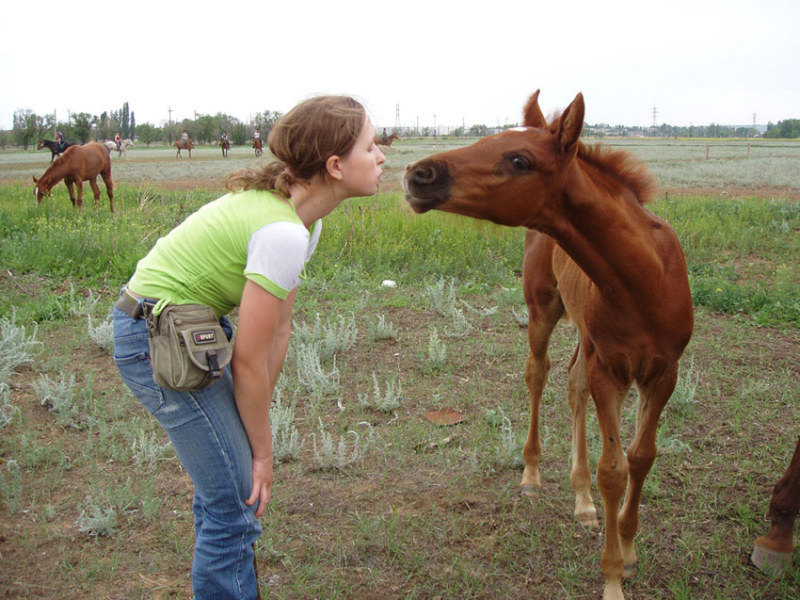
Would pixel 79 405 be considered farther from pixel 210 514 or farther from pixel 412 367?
pixel 210 514

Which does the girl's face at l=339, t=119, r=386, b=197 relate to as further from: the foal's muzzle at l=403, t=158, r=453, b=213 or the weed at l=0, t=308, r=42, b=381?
the weed at l=0, t=308, r=42, b=381

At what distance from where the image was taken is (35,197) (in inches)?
545

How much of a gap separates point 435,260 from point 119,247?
407 centimetres

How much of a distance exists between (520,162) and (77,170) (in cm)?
1393

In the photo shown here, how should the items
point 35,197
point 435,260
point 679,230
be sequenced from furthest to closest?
1. point 35,197
2. point 679,230
3. point 435,260

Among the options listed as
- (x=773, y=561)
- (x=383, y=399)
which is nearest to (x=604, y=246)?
(x=773, y=561)

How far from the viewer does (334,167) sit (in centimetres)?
206

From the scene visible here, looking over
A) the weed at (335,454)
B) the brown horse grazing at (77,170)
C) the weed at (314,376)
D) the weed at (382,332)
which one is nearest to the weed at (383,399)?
the weed at (314,376)

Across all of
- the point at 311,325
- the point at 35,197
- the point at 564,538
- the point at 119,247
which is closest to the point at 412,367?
the point at 311,325

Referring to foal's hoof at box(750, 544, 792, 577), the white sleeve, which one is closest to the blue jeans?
the white sleeve

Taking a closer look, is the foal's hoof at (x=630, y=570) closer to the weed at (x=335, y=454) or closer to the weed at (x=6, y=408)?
the weed at (x=335, y=454)

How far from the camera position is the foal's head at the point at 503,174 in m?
2.12

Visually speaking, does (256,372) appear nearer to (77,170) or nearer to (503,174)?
(503,174)

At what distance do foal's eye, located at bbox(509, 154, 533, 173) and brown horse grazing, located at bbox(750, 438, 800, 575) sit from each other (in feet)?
6.31
